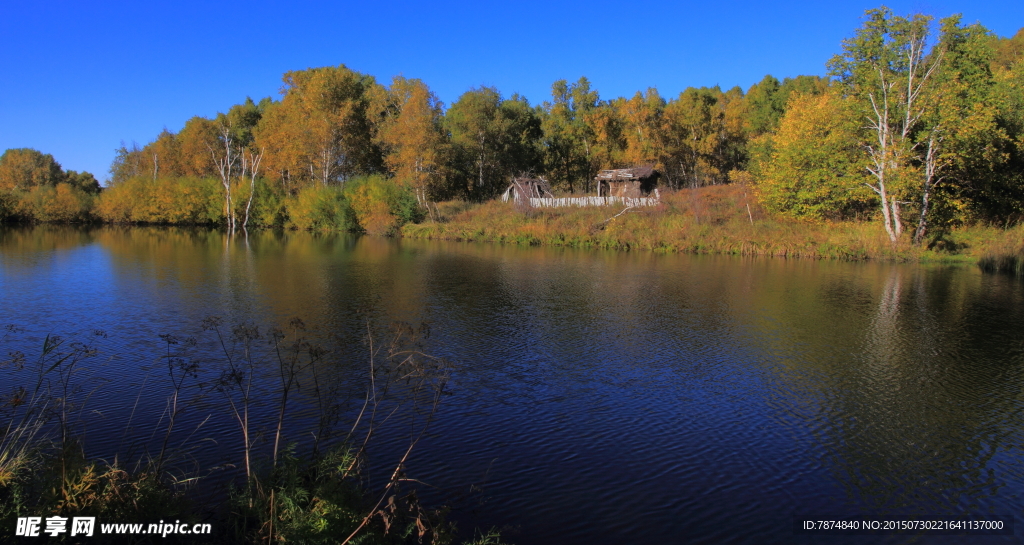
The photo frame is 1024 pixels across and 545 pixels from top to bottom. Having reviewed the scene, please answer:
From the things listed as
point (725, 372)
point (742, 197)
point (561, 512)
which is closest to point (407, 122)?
point (742, 197)

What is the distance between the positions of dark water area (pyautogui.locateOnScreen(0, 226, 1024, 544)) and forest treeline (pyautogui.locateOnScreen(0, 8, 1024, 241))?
12899 mm

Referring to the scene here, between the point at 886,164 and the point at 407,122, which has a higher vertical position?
the point at 407,122

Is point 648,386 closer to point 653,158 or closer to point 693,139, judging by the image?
point 653,158

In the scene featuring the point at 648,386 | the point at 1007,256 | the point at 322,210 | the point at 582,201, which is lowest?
the point at 648,386

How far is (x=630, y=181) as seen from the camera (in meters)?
56.7

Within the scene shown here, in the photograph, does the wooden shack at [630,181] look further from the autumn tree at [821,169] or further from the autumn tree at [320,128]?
the autumn tree at [320,128]

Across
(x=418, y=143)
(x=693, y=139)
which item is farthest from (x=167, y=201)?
(x=693, y=139)

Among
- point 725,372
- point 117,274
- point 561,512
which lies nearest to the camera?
point 561,512

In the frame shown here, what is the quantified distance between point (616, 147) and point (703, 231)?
1070 inches

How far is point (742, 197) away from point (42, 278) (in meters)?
41.9

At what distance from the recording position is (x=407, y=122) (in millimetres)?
55531

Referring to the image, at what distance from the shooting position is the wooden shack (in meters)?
56.2

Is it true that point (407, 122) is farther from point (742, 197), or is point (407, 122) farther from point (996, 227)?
point (996, 227)

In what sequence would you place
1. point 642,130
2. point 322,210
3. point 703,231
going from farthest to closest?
point 642,130, point 322,210, point 703,231
